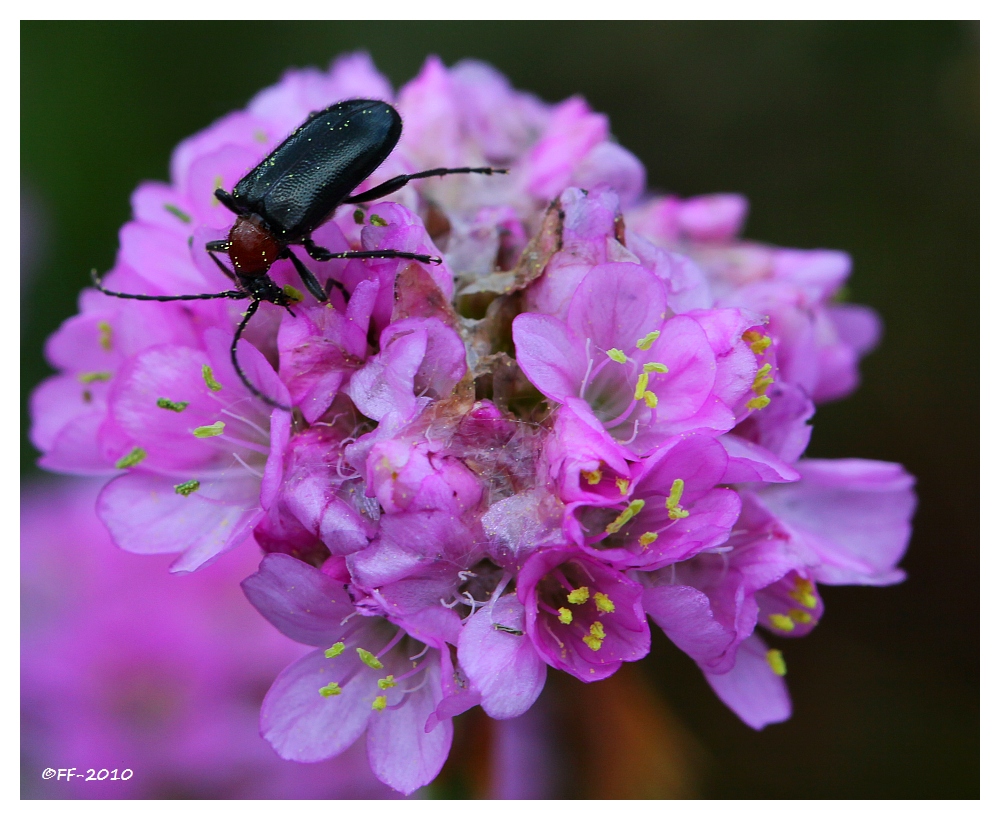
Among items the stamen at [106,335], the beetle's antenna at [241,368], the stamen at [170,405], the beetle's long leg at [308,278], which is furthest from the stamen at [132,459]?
the beetle's long leg at [308,278]

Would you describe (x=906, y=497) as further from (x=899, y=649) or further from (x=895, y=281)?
(x=895, y=281)

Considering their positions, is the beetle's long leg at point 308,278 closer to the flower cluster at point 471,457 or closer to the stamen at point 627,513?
the flower cluster at point 471,457

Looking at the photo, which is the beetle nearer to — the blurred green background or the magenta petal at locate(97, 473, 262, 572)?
the magenta petal at locate(97, 473, 262, 572)

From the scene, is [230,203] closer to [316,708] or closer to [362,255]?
[362,255]

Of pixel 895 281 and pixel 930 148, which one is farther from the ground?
pixel 930 148

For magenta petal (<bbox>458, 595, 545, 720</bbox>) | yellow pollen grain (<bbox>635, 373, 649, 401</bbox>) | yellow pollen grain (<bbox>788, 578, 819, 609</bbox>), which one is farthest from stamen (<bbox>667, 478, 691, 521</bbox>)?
yellow pollen grain (<bbox>788, 578, 819, 609</bbox>)

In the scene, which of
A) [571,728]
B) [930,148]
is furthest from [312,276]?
[930,148]
